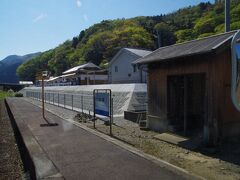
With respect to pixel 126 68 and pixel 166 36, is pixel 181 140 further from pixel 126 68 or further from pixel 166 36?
pixel 166 36

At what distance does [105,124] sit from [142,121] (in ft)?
5.64

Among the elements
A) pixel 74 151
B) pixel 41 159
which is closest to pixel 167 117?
pixel 74 151

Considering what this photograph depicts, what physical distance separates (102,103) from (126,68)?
25.9 metres

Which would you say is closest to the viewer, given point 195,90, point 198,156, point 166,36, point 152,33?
point 198,156

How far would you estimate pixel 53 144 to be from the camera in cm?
809

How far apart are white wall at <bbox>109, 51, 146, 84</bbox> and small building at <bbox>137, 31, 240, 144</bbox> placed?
21.8 meters

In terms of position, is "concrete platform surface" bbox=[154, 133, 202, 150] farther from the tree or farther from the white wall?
the tree

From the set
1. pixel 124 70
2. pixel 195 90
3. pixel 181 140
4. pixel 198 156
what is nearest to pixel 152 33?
pixel 124 70

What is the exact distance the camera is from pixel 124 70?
3719cm

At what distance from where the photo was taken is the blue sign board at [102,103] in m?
10.9

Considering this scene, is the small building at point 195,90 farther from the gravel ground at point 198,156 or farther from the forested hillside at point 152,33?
the forested hillside at point 152,33

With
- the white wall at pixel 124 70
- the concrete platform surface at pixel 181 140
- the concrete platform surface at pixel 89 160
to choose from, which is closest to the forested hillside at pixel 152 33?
the white wall at pixel 124 70

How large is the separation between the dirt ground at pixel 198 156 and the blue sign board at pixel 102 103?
126cm

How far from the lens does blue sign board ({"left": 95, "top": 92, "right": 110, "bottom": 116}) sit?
35.7 feet
